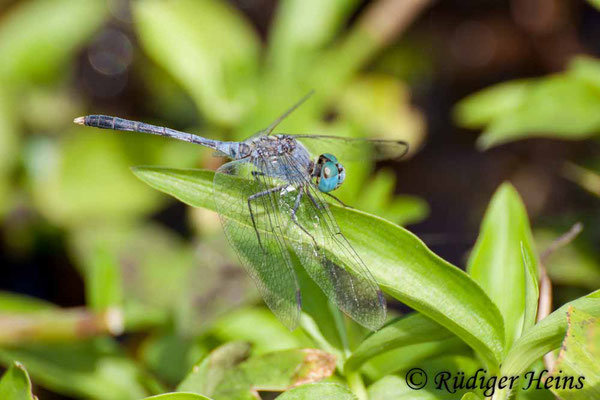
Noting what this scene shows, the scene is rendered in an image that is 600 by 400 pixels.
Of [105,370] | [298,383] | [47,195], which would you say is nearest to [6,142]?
Answer: [47,195]

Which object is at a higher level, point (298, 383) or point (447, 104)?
point (447, 104)

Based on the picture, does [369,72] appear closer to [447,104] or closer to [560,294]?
[447,104]

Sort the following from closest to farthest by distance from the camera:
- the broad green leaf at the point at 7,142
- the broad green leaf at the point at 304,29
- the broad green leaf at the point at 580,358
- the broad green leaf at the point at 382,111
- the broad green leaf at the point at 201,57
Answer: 1. the broad green leaf at the point at 580,358
2. the broad green leaf at the point at 201,57
3. the broad green leaf at the point at 304,29
4. the broad green leaf at the point at 7,142
5. the broad green leaf at the point at 382,111

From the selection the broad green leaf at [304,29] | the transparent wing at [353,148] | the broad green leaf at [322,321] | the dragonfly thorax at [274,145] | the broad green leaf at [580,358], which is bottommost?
the broad green leaf at [580,358]

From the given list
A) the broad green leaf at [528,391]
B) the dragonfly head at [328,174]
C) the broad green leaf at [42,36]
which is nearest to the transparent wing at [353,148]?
the dragonfly head at [328,174]

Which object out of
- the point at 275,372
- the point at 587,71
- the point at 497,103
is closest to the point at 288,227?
the point at 275,372

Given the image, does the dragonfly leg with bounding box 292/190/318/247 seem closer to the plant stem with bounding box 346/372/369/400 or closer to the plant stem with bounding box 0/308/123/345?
the plant stem with bounding box 346/372/369/400

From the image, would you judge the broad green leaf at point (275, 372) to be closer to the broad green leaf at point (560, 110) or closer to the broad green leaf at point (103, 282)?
the broad green leaf at point (103, 282)
